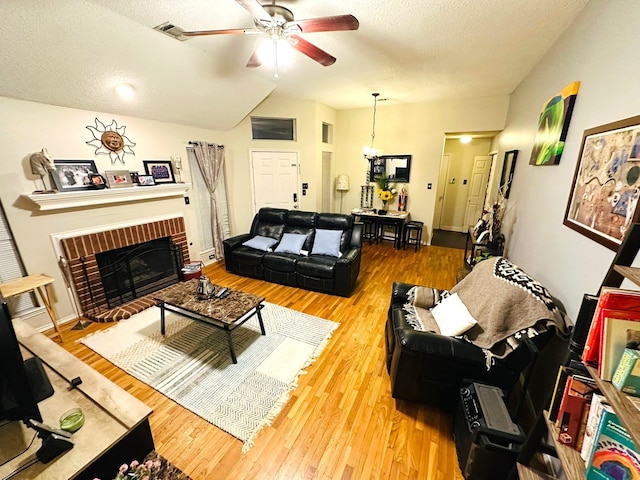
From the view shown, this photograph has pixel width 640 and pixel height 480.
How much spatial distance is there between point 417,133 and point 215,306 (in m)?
5.09

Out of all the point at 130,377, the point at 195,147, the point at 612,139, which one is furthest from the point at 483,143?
the point at 130,377

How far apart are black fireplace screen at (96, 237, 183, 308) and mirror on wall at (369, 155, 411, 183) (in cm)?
433

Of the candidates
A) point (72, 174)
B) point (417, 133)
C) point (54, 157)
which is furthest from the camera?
point (417, 133)

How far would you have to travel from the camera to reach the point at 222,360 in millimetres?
2324

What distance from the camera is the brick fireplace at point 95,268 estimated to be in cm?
284

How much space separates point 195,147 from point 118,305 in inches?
100

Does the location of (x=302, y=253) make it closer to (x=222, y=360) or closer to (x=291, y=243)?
(x=291, y=243)

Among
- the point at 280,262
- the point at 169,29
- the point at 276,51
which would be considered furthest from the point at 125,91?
the point at 280,262

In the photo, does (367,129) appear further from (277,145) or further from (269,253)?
(269,253)

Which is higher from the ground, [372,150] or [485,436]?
[372,150]

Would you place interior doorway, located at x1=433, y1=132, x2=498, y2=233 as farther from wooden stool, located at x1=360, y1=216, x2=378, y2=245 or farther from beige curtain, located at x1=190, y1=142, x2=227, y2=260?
beige curtain, located at x1=190, y1=142, x2=227, y2=260

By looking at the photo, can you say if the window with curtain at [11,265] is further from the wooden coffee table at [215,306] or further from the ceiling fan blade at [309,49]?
the ceiling fan blade at [309,49]

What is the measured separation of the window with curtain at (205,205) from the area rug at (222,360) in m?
1.74

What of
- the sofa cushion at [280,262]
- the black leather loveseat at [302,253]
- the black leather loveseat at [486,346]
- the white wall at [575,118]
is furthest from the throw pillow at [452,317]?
the sofa cushion at [280,262]
